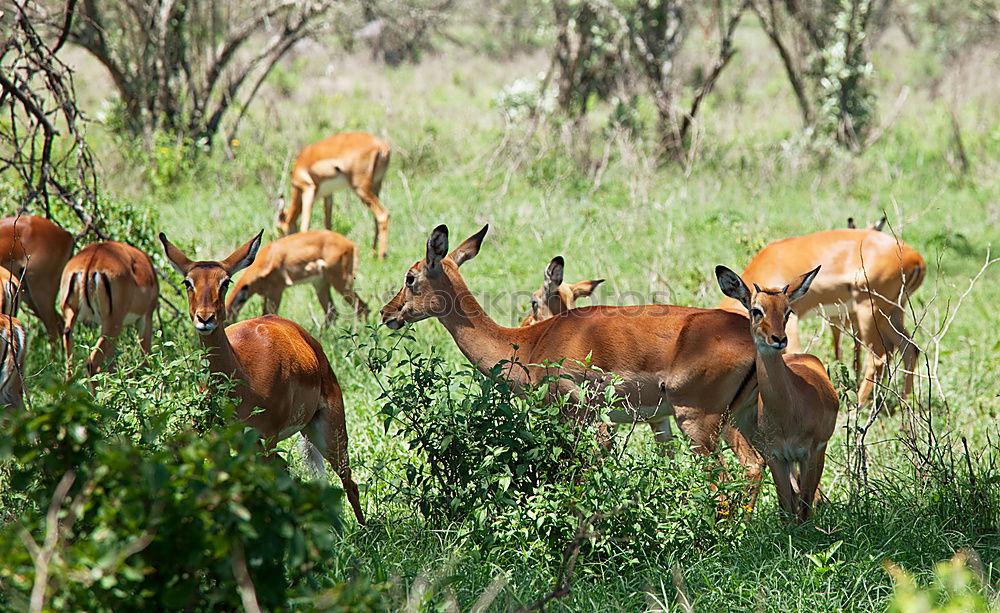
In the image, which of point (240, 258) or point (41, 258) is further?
point (41, 258)

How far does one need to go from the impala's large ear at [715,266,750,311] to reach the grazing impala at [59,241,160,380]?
3.74 metres

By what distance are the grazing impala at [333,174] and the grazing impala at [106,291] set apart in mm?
3917

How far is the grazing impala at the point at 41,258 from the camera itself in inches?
271

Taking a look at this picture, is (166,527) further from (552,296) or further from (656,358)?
(552,296)

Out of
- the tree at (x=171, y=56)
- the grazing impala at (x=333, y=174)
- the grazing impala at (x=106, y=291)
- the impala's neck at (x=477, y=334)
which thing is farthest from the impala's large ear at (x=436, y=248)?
the tree at (x=171, y=56)

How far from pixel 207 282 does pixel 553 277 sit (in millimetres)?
2363

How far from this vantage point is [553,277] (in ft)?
20.9

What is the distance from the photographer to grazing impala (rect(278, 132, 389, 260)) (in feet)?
35.5

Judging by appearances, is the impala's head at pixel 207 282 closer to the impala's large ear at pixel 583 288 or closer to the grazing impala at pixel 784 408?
the grazing impala at pixel 784 408

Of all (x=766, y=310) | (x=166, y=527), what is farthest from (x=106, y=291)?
(x=166, y=527)

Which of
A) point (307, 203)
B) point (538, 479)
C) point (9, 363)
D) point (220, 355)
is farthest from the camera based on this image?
point (307, 203)

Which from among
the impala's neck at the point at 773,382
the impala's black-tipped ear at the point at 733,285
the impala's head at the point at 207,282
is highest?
the impala's head at the point at 207,282

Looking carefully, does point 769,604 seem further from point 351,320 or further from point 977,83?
point 977,83

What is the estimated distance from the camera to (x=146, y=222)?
25.3 feet
